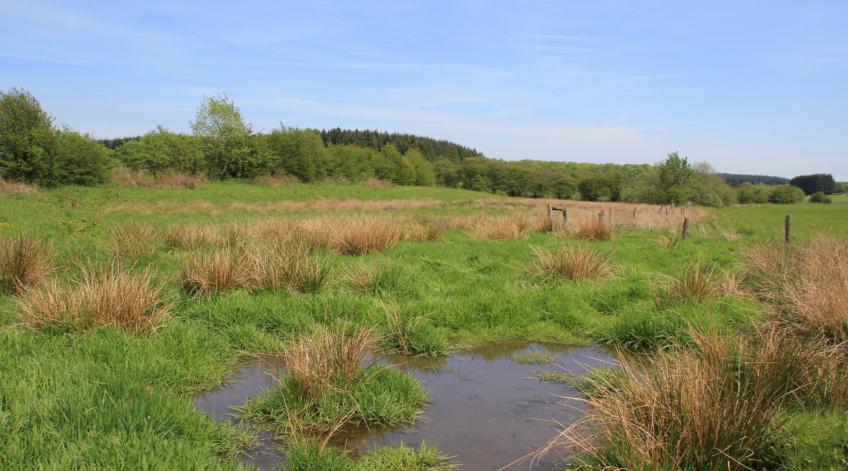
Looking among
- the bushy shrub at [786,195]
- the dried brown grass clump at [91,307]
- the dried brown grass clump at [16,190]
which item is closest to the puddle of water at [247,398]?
the dried brown grass clump at [91,307]

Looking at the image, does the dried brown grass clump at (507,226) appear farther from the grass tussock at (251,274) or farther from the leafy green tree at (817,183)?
the leafy green tree at (817,183)

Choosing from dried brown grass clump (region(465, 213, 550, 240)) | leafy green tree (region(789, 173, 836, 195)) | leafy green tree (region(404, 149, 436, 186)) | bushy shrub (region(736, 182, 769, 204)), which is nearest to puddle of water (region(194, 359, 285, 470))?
dried brown grass clump (region(465, 213, 550, 240))

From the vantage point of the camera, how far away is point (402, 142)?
111875 mm

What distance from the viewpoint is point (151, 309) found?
565 cm

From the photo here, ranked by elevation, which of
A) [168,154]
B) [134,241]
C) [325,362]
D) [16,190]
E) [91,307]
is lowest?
[325,362]

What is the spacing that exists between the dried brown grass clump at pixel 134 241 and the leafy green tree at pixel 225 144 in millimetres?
31282

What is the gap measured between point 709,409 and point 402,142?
110869 mm

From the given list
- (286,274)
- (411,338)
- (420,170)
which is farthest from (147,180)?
(420,170)

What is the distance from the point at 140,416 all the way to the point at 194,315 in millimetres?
2986

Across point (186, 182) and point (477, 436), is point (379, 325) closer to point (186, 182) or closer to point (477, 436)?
point (477, 436)

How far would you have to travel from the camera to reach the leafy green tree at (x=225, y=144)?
4116 centimetres

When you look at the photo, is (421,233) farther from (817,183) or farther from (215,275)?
(817,183)

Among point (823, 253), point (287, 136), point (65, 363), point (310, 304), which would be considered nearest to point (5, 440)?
point (65, 363)

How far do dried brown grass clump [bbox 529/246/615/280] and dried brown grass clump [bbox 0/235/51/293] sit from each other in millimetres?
7067
